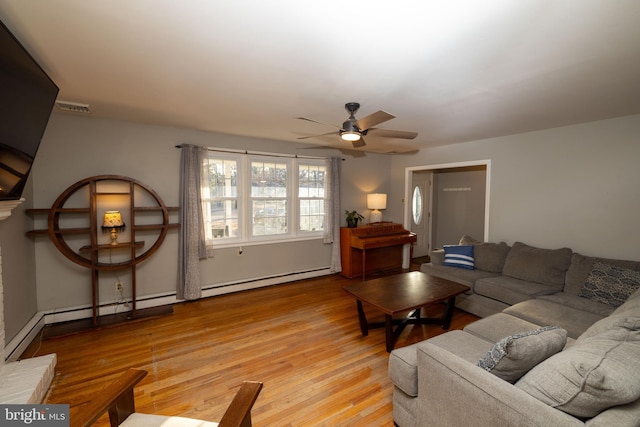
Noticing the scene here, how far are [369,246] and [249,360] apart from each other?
2729 mm

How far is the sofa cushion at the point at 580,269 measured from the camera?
2793 mm

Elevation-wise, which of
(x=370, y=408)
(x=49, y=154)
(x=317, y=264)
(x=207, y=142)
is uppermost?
(x=207, y=142)

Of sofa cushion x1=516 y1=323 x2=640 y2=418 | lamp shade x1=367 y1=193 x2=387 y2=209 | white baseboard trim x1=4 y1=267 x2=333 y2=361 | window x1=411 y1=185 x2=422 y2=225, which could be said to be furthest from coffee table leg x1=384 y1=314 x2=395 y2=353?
window x1=411 y1=185 x2=422 y2=225

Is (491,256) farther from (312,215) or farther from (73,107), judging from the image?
(73,107)

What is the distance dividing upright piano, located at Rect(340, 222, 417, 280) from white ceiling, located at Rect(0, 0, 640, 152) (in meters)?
2.37

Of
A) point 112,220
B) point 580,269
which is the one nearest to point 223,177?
point 112,220

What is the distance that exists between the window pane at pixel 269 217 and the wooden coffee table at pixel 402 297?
76.5 inches

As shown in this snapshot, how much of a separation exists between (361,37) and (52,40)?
6.02ft

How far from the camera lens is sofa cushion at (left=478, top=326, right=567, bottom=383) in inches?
50.2

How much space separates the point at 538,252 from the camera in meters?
3.33

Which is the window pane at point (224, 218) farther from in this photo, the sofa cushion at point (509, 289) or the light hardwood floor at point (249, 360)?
the sofa cushion at point (509, 289)

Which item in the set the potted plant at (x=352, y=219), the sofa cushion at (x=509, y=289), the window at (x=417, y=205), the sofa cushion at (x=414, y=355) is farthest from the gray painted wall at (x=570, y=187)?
the sofa cushion at (x=414, y=355)

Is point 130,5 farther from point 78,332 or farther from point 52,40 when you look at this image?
point 78,332

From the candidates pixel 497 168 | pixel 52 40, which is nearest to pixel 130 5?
pixel 52 40
